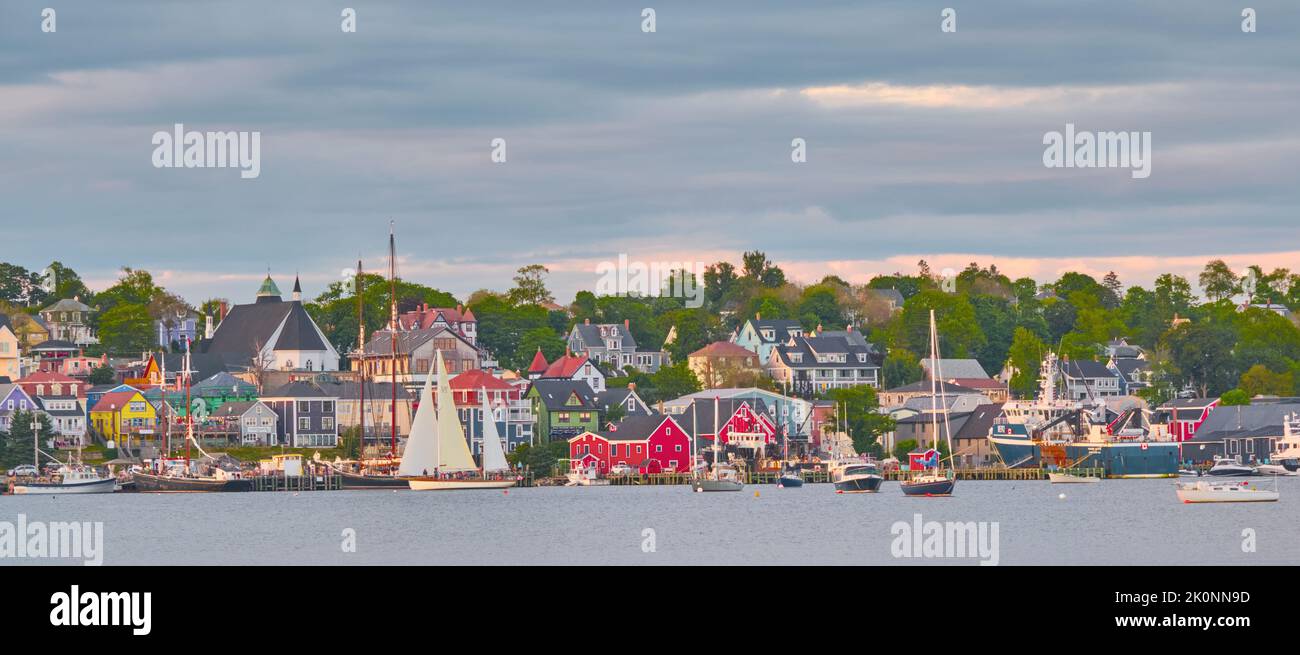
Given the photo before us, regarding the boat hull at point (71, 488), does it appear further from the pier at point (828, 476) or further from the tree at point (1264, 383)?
the tree at point (1264, 383)

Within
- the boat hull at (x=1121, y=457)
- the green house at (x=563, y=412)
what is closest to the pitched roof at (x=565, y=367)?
the green house at (x=563, y=412)

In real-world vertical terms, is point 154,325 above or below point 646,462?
above

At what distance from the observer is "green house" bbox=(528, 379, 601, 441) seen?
126 metres

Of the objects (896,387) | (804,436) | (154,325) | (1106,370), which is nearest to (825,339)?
(896,387)

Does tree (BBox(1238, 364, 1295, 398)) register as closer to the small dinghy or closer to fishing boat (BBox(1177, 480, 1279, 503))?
the small dinghy

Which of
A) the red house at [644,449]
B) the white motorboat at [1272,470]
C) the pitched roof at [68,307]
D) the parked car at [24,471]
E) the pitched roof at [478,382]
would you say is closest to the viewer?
the parked car at [24,471]

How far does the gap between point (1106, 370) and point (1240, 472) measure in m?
47.6

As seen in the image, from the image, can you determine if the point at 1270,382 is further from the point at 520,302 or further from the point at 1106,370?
the point at 520,302

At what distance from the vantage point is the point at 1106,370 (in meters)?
163

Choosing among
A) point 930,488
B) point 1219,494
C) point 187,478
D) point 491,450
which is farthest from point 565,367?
point 1219,494

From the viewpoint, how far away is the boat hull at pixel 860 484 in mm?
96125

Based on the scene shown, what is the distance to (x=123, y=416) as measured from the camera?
424 feet

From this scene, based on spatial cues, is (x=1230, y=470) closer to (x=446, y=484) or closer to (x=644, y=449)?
(x=644, y=449)

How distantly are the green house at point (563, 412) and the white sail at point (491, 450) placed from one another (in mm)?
20528
